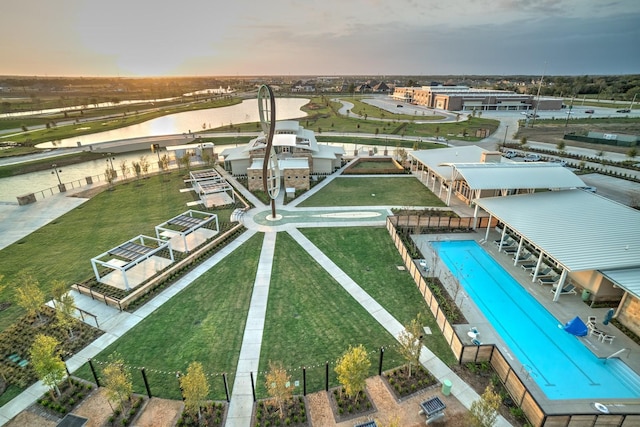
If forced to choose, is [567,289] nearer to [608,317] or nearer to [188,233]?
[608,317]

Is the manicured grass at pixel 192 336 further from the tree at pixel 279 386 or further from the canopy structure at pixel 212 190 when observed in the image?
the canopy structure at pixel 212 190

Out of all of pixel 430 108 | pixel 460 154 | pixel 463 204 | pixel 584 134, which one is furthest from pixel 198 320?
pixel 430 108

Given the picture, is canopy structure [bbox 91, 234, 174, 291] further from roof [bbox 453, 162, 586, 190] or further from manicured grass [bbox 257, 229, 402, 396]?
roof [bbox 453, 162, 586, 190]

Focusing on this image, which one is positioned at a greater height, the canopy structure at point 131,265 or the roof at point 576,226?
the roof at point 576,226

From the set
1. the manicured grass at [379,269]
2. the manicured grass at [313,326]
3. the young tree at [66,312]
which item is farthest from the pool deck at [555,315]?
the young tree at [66,312]

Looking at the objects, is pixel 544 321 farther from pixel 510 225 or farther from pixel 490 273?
pixel 510 225
